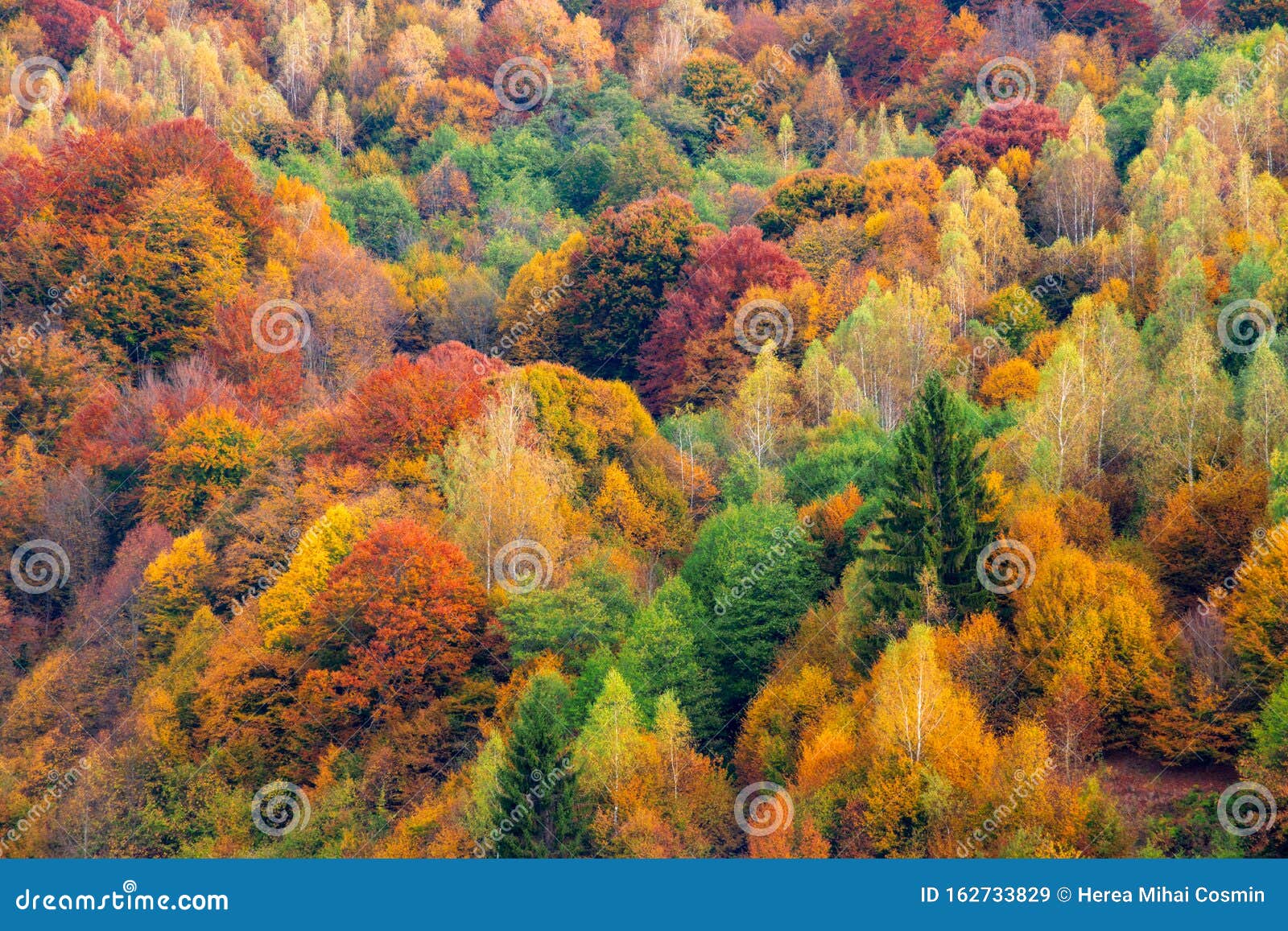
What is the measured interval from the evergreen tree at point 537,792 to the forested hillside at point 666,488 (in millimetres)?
163

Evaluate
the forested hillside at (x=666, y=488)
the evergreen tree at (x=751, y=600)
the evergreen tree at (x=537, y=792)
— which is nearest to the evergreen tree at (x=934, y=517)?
the forested hillside at (x=666, y=488)

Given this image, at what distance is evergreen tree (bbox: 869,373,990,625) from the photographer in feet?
157

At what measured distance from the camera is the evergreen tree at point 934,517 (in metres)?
47.8

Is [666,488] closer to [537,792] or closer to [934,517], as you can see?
[934,517]

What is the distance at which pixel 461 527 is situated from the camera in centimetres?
5612

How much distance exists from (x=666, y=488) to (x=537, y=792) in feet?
72.7

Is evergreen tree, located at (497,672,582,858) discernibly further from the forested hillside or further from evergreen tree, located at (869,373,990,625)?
evergreen tree, located at (869,373,990,625)

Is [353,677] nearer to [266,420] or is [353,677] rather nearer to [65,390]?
[266,420]

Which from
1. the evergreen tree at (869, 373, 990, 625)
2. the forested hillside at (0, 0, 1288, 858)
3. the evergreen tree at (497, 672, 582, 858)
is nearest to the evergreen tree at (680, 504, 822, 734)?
the forested hillside at (0, 0, 1288, 858)

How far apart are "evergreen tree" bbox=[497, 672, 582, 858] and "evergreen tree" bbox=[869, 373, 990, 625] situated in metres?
11.9

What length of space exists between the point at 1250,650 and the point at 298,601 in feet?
109

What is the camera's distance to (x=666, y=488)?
62.9 meters

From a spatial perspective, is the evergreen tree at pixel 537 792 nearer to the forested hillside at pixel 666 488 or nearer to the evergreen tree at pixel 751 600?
the forested hillside at pixel 666 488

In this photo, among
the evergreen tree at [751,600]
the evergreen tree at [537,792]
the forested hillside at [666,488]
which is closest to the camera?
the evergreen tree at [537,792]
